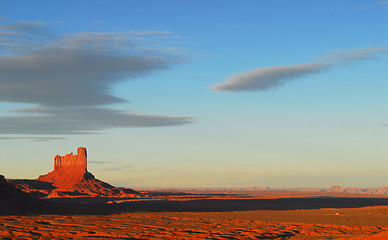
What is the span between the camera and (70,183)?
509ft

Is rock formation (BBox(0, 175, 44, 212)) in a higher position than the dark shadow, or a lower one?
higher

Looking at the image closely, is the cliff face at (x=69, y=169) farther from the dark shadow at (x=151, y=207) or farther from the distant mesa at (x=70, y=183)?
the dark shadow at (x=151, y=207)

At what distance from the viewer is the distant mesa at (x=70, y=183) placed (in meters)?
130

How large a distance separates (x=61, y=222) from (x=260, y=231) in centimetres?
1605

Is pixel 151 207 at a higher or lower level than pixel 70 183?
lower

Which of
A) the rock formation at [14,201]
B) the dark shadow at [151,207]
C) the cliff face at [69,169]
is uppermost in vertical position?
the cliff face at [69,169]

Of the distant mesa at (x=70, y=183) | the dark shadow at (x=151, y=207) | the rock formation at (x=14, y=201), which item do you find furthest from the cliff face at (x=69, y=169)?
the rock formation at (x=14, y=201)

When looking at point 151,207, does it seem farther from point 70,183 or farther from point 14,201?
point 70,183

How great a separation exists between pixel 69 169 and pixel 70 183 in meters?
24.5

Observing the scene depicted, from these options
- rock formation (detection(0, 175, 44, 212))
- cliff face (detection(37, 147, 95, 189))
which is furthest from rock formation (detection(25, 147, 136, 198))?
rock formation (detection(0, 175, 44, 212))

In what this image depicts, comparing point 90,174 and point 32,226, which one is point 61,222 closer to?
point 32,226

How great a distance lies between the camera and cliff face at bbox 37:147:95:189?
166 meters

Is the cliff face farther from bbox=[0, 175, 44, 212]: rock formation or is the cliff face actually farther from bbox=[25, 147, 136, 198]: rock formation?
bbox=[0, 175, 44, 212]: rock formation

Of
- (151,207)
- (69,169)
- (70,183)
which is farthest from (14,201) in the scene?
(69,169)
